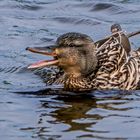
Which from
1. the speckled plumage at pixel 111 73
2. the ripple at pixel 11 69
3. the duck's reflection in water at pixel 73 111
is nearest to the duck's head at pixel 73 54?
the speckled plumage at pixel 111 73

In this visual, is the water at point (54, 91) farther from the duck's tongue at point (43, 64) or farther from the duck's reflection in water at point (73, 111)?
the duck's tongue at point (43, 64)

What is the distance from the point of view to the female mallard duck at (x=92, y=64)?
1284cm

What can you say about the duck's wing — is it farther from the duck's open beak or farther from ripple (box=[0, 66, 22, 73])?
ripple (box=[0, 66, 22, 73])

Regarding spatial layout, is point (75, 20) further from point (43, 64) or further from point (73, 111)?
point (73, 111)

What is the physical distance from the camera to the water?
34.5 feet

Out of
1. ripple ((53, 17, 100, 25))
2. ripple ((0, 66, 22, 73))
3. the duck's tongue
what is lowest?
ripple ((0, 66, 22, 73))

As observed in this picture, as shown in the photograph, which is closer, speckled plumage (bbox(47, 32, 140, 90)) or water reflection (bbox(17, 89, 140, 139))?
water reflection (bbox(17, 89, 140, 139))

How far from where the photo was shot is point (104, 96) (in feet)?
41.6

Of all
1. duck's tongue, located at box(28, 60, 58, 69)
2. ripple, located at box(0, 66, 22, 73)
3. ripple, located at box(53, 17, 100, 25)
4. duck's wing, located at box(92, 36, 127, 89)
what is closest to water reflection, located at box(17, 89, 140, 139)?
duck's wing, located at box(92, 36, 127, 89)

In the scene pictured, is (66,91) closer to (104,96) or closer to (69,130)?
(104,96)

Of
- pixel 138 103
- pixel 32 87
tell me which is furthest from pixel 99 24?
pixel 138 103

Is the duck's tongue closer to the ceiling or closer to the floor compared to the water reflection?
closer to the ceiling

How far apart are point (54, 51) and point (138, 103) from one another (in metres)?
1.57

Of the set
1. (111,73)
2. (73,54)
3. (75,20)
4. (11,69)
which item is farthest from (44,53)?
(75,20)
